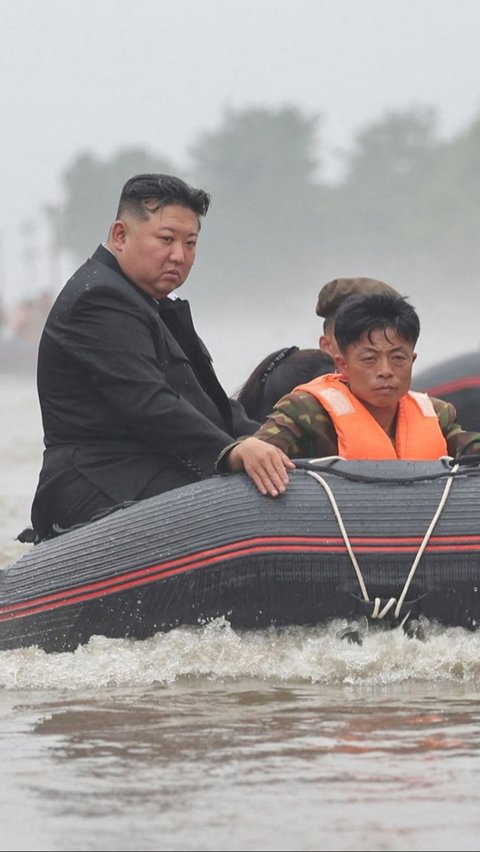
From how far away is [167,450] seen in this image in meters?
5.09

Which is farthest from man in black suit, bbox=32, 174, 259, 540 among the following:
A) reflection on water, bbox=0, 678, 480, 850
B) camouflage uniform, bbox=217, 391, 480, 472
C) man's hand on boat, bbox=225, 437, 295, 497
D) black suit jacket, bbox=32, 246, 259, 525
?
reflection on water, bbox=0, 678, 480, 850

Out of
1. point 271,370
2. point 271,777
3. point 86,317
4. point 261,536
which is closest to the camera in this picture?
point 271,777

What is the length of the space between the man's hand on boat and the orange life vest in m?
0.20

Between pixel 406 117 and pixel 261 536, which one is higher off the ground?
pixel 406 117

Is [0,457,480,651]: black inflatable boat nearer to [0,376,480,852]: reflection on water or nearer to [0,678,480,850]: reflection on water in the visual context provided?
[0,376,480,852]: reflection on water

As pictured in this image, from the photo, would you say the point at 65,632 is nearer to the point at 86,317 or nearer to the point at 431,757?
Result: the point at 86,317

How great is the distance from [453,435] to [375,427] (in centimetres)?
27

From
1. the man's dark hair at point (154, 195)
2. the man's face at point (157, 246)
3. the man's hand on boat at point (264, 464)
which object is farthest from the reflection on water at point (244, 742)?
the man's dark hair at point (154, 195)

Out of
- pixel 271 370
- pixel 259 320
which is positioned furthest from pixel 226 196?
pixel 271 370

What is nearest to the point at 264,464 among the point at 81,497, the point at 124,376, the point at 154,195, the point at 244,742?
the point at 124,376

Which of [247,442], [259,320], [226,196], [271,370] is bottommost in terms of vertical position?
[247,442]

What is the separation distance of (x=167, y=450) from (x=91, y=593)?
53 cm

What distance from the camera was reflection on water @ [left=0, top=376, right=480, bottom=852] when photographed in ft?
9.89

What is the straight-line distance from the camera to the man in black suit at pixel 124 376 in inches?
197
